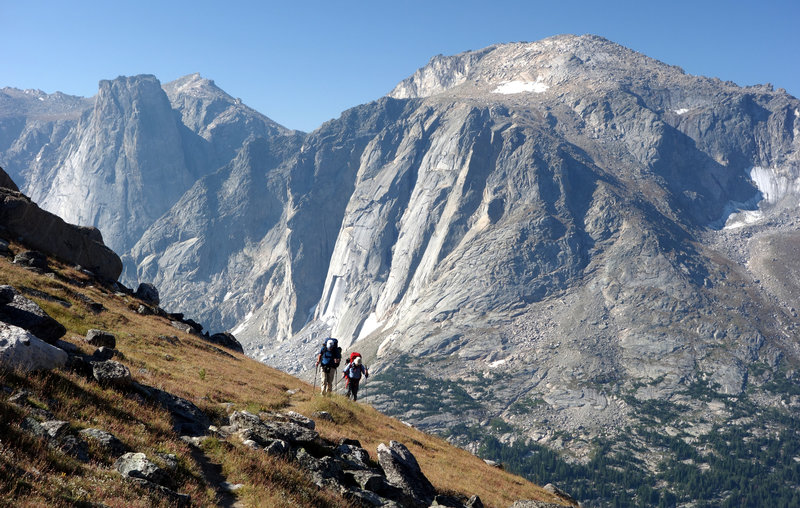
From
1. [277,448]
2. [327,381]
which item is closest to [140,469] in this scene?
[277,448]

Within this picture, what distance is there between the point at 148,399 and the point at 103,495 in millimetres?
7340

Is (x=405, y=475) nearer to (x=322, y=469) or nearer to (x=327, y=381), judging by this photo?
(x=322, y=469)

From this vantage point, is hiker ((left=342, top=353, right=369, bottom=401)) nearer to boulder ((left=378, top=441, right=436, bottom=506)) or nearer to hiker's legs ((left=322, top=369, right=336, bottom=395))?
hiker's legs ((left=322, top=369, right=336, bottom=395))

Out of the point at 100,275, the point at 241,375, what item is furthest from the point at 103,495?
the point at 100,275

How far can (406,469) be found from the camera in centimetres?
2250

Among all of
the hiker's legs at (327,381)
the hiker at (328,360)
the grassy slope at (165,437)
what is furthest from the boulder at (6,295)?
the hiker's legs at (327,381)

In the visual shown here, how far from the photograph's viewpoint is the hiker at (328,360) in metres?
34.2

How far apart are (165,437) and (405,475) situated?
9.69 meters

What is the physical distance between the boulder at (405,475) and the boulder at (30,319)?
44.3 ft

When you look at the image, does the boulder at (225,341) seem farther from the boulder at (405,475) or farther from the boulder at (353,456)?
the boulder at (405,475)

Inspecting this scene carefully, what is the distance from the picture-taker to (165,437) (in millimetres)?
16375

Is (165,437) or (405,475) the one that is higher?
(405,475)

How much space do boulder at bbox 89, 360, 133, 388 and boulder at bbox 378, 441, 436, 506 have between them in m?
10.2

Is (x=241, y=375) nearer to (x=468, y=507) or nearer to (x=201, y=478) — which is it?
(x=468, y=507)
